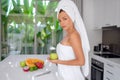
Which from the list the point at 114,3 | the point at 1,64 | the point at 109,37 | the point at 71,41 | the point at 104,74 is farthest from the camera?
the point at 109,37

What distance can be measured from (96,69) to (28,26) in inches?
96.7

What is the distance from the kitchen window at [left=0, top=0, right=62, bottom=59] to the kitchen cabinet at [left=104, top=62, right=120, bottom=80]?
252 centimetres

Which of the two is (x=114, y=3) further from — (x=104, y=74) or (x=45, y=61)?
(x=45, y=61)

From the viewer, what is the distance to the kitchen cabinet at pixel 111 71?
3027 mm

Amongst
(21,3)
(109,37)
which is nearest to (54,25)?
(21,3)

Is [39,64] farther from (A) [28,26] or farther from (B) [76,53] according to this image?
(A) [28,26]

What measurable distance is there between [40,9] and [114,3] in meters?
2.35

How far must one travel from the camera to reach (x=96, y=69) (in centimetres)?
404

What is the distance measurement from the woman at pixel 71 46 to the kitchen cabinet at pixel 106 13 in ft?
7.57

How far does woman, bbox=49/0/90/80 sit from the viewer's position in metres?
1.45

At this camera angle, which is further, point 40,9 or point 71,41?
point 40,9

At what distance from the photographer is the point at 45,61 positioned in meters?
1.72

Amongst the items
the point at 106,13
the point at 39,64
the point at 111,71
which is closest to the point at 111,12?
the point at 106,13

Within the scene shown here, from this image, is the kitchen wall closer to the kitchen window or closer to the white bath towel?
the kitchen window
